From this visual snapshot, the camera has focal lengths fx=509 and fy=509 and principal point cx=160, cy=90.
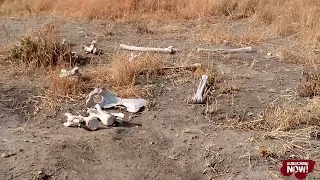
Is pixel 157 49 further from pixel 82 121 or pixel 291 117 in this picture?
pixel 291 117

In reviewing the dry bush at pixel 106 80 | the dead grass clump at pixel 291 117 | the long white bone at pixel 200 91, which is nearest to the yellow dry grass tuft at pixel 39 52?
the dry bush at pixel 106 80

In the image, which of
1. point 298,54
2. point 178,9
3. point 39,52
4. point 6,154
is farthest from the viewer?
point 178,9

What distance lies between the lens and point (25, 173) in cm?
309

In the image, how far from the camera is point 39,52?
4.95m

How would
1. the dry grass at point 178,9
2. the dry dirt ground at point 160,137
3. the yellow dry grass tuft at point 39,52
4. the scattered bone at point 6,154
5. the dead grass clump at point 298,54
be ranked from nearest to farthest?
1. the dry dirt ground at point 160,137
2. the scattered bone at point 6,154
3. the yellow dry grass tuft at point 39,52
4. the dead grass clump at point 298,54
5. the dry grass at point 178,9

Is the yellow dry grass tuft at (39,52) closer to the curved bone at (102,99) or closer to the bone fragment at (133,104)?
the curved bone at (102,99)

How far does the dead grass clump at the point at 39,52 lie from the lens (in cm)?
495

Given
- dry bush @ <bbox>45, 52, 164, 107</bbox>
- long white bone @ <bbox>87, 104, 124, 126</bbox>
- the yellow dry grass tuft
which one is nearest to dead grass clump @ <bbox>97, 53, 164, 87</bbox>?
dry bush @ <bbox>45, 52, 164, 107</bbox>

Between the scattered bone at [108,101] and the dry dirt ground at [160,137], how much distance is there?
100mm

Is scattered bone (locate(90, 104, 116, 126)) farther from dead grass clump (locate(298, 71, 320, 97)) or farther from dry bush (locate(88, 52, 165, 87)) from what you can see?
dead grass clump (locate(298, 71, 320, 97))

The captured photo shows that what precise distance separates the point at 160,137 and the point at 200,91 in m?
0.81

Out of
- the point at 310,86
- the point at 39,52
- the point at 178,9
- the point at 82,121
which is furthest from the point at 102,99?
the point at 178,9

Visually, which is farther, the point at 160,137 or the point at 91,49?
the point at 91,49

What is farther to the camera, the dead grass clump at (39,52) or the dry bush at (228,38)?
the dry bush at (228,38)
